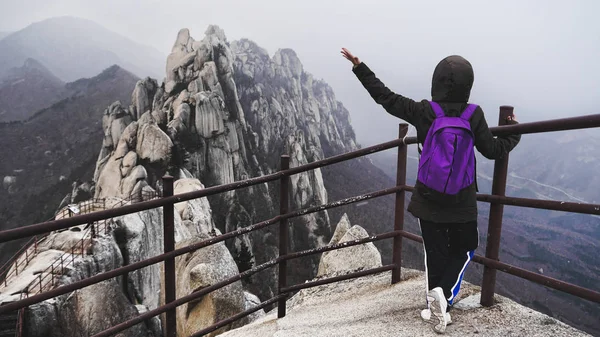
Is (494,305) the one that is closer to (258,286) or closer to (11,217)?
(258,286)

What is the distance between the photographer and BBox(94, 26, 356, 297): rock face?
35688 mm

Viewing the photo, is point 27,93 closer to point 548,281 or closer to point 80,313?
point 80,313

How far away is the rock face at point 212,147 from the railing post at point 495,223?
21677 millimetres

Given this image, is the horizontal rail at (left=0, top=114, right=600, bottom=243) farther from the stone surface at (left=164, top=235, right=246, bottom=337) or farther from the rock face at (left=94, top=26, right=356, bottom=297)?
the rock face at (left=94, top=26, right=356, bottom=297)

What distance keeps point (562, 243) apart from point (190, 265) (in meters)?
186

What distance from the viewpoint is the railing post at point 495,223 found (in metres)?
3.30

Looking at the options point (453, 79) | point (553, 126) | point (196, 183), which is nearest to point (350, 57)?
point (453, 79)

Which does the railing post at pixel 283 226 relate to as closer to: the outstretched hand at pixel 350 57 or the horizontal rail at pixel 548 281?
the outstretched hand at pixel 350 57

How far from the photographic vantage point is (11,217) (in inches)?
2864

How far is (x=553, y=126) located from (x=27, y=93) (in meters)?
188

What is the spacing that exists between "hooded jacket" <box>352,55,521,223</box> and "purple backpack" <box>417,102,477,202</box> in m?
0.07

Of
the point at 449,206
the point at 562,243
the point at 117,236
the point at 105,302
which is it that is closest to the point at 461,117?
the point at 449,206

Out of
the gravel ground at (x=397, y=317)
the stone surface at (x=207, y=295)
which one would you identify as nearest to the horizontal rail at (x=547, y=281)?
the gravel ground at (x=397, y=317)

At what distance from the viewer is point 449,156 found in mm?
2738
